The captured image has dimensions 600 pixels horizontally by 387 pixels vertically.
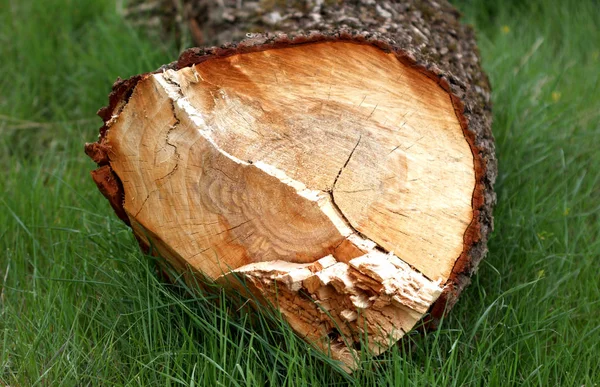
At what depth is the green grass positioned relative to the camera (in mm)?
1922

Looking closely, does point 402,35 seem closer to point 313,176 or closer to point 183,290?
point 313,176

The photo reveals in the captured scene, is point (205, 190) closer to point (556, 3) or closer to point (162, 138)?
point (162, 138)

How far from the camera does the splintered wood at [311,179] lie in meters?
1.81

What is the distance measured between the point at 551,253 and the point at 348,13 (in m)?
1.17

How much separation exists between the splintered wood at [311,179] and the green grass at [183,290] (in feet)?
0.52

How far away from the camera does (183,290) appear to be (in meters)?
2.14

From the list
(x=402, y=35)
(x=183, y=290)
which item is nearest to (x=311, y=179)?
(x=183, y=290)

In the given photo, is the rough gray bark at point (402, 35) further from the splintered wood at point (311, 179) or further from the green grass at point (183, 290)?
the green grass at point (183, 290)

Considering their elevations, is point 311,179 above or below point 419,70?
below

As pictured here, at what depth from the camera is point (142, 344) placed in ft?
6.37

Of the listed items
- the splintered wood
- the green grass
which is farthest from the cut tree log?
the green grass

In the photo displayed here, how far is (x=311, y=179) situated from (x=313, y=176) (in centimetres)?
1

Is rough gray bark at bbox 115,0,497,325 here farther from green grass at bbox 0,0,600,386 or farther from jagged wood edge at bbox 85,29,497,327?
green grass at bbox 0,0,600,386

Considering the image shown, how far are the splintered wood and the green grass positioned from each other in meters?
0.16
